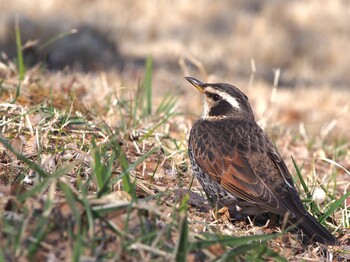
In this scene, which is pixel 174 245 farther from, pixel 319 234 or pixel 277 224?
pixel 277 224

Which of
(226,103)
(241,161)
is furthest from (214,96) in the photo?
(241,161)

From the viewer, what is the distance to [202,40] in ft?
73.7

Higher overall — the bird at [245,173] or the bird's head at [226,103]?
the bird's head at [226,103]

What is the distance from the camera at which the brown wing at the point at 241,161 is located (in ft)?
17.9

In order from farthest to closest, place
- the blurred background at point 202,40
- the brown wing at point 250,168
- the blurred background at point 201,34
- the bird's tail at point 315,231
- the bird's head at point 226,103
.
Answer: the blurred background at point 201,34 < the blurred background at point 202,40 < the bird's head at point 226,103 < the brown wing at point 250,168 < the bird's tail at point 315,231

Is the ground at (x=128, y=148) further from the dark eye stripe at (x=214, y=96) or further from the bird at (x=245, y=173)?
the dark eye stripe at (x=214, y=96)

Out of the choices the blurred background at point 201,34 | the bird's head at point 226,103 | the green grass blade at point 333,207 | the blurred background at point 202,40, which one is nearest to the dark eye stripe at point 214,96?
the bird's head at point 226,103

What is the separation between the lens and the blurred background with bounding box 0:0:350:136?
51.1ft

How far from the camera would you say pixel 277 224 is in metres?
5.65

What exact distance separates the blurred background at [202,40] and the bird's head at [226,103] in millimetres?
5763

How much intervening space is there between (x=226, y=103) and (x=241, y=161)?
1.09 m

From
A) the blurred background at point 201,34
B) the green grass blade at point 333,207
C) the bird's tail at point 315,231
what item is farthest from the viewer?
the blurred background at point 201,34

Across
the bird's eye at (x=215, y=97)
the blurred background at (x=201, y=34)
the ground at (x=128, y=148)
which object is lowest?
the blurred background at (x=201, y=34)

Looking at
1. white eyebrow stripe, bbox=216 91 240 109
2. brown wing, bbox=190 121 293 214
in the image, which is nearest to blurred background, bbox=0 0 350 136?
white eyebrow stripe, bbox=216 91 240 109
